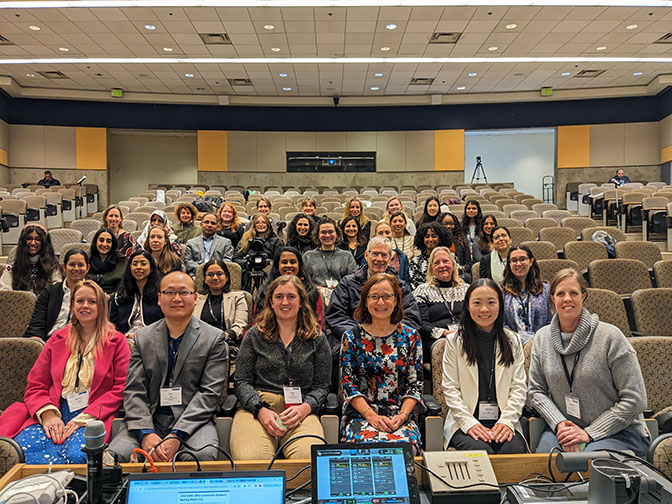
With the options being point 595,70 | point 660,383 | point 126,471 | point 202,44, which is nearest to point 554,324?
point 660,383

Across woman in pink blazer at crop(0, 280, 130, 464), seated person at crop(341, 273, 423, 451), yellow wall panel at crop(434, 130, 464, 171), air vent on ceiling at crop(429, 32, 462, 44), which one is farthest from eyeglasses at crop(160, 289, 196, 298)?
yellow wall panel at crop(434, 130, 464, 171)

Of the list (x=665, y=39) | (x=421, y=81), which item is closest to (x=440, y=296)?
(x=665, y=39)

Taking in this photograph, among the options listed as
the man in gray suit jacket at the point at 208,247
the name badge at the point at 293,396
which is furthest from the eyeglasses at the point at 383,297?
the man in gray suit jacket at the point at 208,247

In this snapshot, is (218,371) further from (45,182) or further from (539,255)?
(45,182)

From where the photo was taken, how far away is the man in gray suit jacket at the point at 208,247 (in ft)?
15.7

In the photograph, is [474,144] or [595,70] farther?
[474,144]

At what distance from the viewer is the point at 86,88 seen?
12875mm

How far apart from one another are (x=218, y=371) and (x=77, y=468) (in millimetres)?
948

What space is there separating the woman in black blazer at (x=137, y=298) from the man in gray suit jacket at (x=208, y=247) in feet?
4.61

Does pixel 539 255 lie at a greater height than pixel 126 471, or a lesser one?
greater

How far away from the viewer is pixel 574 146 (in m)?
13.7

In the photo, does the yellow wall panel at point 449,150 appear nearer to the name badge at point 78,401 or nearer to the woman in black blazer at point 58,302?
the woman in black blazer at point 58,302

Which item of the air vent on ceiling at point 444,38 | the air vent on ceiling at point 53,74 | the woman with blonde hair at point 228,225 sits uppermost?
the air vent on ceiling at point 53,74

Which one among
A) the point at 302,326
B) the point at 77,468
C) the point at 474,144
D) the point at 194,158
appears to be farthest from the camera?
the point at 474,144
